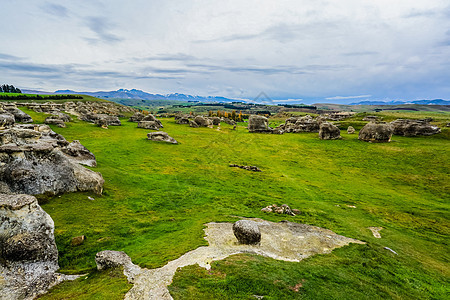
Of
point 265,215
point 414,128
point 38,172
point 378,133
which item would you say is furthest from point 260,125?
point 38,172

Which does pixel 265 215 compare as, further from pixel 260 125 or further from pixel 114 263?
pixel 260 125

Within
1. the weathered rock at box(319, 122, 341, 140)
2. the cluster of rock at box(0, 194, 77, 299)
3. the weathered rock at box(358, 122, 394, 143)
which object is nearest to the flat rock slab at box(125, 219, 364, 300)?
the cluster of rock at box(0, 194, 77, 299)

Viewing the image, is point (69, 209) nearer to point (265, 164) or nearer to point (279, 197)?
point (279, 197)

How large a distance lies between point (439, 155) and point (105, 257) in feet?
208

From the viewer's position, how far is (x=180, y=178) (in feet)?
113

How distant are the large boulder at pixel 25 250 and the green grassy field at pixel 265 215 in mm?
922

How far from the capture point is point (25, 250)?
1128cm

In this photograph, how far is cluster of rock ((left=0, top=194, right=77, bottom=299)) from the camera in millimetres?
10328

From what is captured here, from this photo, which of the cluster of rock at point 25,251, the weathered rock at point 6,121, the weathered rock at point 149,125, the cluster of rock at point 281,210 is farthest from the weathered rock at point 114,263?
the weathered rock at point 149,125

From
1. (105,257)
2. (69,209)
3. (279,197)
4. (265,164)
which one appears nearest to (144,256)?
(105,257)

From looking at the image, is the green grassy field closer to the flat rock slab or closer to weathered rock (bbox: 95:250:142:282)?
weathered rock (bbox: 95:250:142:282)

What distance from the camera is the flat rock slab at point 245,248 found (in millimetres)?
10367

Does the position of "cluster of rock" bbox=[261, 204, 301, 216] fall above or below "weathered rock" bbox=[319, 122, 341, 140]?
below

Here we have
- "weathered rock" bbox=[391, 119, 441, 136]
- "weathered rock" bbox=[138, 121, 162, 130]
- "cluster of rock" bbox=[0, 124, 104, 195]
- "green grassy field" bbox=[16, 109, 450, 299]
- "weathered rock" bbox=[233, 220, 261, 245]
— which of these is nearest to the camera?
"green grassy field" bbox=[16, 109, 450, 299]
